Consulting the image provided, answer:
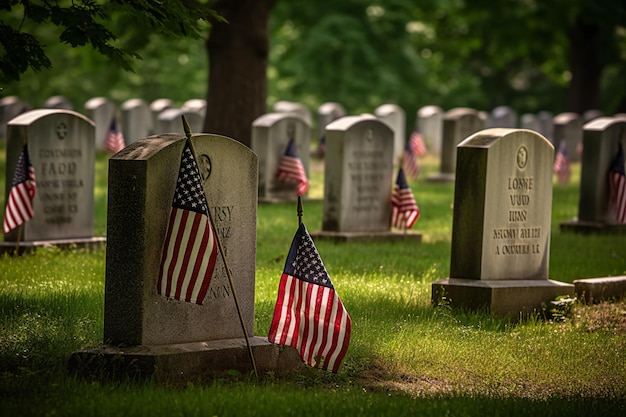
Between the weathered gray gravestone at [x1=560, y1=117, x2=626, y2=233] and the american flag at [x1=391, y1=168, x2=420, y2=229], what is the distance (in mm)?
2851

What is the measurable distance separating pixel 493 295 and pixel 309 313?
10.1ft

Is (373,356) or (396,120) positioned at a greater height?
(396,120)

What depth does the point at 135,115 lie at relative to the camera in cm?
3077

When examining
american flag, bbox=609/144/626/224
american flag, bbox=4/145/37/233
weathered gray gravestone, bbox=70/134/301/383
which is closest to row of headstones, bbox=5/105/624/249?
american flag, bbox=609/144/626/224

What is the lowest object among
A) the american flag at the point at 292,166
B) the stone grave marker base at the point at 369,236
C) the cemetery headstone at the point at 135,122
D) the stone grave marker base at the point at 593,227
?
the stone grave marker base at the point at 369,236

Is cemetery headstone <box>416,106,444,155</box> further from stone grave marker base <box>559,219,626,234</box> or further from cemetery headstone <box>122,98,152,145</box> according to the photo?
stone grave marker base <box>559,219,626,234</box>

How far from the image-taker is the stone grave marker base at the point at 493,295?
10883 mm

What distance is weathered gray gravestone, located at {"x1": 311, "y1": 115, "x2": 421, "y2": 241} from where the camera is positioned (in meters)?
15.3

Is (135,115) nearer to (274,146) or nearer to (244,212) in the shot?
(274,146)

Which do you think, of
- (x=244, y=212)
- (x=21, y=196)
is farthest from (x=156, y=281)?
(x=21, y=196)

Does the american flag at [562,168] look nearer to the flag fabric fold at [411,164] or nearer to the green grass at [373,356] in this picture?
the flag fabric fold at [411,164]

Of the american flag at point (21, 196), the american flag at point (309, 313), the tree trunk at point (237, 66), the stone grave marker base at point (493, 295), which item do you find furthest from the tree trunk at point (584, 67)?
the american flag at point (309, 313)

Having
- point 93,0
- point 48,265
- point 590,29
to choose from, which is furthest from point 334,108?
point 93,0

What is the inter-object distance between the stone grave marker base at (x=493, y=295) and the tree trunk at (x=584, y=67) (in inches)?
1129
